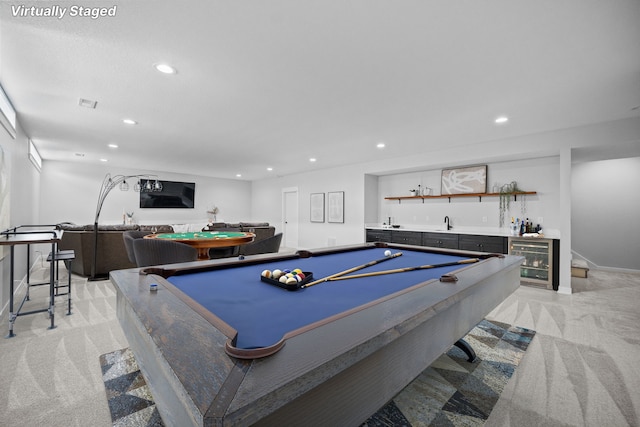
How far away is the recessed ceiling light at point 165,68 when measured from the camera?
2.45m

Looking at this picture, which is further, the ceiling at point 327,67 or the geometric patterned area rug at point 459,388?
the ceiling at point 327,67

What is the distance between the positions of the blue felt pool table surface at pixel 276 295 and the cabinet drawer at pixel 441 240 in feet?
10.9

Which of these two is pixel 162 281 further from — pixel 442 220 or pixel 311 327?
pixel 442 220

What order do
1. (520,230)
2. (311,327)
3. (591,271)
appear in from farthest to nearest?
(591,271) → (520,230) → (311,327)

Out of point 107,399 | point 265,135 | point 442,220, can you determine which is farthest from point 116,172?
point 442,220

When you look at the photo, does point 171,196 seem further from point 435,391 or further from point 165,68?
point 435,391

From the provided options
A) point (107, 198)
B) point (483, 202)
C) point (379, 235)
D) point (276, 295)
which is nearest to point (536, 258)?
point (483, 202)

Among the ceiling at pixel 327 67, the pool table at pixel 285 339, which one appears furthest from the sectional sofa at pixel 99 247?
the pool table at pixel 285 339

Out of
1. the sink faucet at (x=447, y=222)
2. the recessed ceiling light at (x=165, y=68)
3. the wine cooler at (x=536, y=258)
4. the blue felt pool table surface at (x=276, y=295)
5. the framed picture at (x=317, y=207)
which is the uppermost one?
the recessed ceiling light at (x=165, y=68)

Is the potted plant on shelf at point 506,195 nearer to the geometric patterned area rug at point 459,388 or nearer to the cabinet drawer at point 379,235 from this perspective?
the cabinet drawer at point 379,235

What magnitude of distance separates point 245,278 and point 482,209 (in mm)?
5016

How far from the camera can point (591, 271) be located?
5.68 meters

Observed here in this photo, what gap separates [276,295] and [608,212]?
7.64 m

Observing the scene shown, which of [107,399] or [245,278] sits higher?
[245,278]
